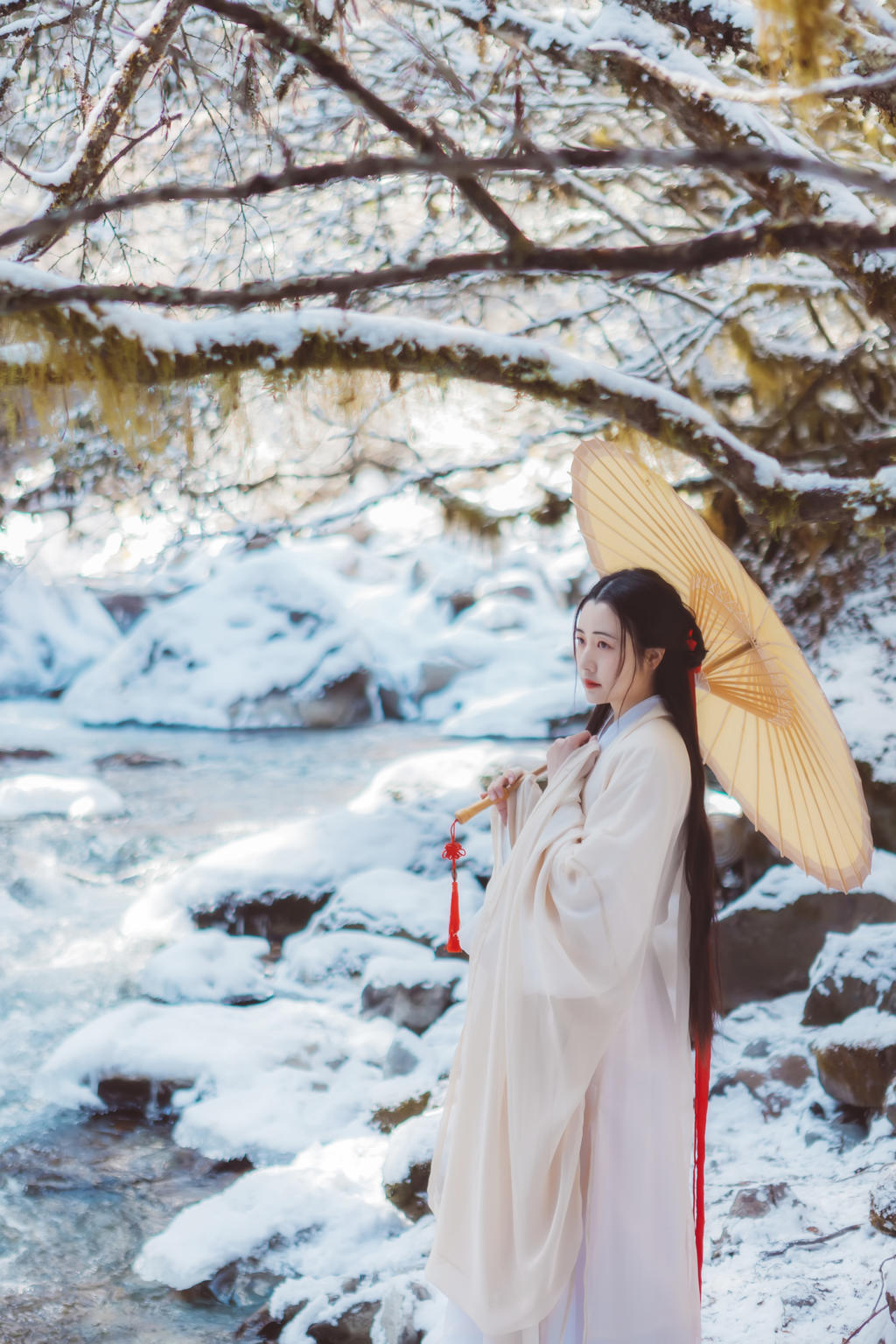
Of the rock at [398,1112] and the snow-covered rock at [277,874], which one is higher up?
the snow-covered rock at [277,874]

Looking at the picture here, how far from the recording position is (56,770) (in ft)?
40.2

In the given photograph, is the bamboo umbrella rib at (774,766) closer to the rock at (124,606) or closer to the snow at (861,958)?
the snow at (861,958)

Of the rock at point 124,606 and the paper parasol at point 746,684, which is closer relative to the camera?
the paper parasol at point 746,684

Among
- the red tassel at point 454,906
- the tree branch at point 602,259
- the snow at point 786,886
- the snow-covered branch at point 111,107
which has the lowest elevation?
the snow at point 786,886

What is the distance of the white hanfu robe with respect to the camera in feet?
6.83

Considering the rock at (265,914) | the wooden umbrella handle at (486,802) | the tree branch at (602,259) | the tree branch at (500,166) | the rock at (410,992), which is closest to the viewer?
the tree branch at (500,166)

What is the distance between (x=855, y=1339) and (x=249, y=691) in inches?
517

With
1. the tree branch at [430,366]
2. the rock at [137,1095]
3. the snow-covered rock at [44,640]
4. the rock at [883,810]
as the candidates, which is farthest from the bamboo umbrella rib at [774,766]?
the snow-covered rock at [44,640]

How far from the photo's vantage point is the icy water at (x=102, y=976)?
137 inches

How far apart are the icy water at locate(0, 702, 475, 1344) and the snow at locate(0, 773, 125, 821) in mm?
189

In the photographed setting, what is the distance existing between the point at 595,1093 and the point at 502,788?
2.24 feet

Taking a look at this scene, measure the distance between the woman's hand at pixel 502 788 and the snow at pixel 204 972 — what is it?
150 inches

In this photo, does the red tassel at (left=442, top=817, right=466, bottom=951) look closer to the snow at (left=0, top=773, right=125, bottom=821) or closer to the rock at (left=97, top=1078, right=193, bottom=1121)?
the rock at (left=97, top=1078, right=193, bottom=1121)

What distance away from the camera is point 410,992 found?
5.45 m
